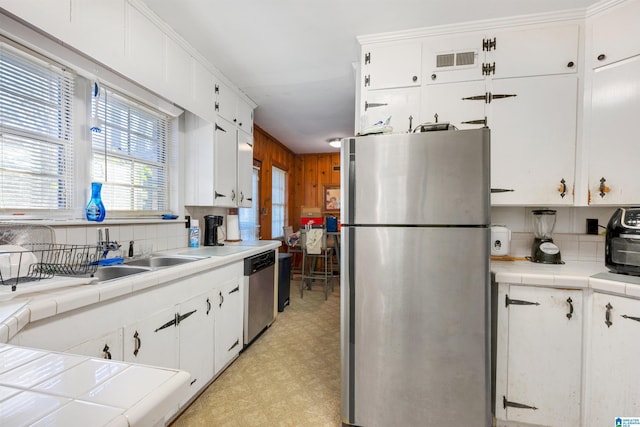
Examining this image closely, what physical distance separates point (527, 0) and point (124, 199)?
118 inches

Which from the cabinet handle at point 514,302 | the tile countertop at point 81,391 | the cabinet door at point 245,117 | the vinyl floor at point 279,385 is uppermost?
the cabinet door at point 245,117

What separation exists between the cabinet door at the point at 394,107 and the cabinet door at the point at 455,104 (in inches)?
2.6

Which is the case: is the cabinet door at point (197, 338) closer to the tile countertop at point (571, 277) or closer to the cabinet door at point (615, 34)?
the tile countertop at point (571, 277)

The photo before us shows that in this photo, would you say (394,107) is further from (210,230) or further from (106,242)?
(106,242)

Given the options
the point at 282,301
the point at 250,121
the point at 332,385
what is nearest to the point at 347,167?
the point at 332,385

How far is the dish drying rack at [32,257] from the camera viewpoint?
1090 mm

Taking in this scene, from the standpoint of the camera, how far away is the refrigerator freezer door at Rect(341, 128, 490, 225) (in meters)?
1.47

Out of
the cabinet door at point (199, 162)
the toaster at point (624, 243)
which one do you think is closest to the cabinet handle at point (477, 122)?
the toaster at point (624, 243)

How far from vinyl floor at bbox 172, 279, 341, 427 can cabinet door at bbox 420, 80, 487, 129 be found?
209cm

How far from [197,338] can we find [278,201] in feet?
12.5

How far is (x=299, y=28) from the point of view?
2.08 metres

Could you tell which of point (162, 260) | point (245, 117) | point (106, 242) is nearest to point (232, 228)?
point (162, 260)

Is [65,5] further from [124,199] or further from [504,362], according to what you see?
[504,362]

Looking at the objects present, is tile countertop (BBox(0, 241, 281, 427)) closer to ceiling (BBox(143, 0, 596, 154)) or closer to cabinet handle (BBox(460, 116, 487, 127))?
ceiling (BBox(143, 0, 596, 154))
